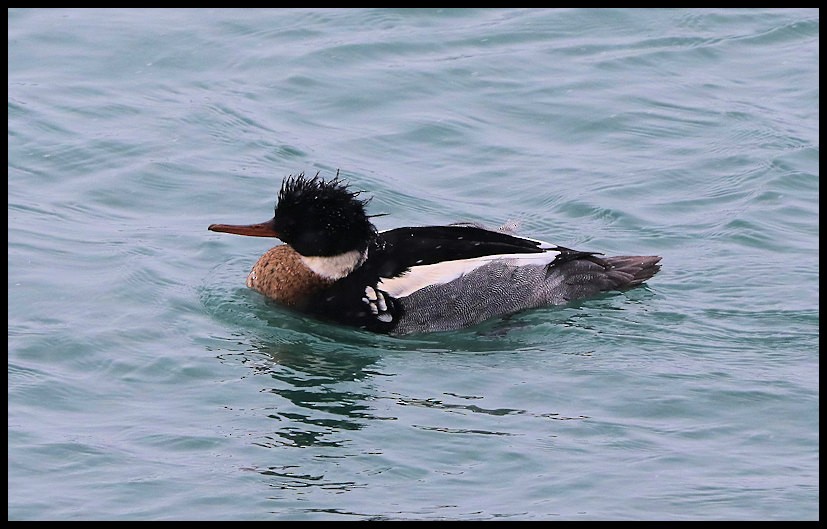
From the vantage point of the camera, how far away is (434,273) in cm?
1183

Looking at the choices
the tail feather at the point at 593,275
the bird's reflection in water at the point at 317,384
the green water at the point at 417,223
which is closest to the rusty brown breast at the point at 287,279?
the green water at the point at 417,223

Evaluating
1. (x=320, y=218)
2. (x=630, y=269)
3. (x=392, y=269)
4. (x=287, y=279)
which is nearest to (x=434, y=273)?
(x=392, y=269)

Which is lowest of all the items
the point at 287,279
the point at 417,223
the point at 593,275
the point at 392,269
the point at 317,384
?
the point at 317,384

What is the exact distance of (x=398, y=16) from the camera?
18.1 m

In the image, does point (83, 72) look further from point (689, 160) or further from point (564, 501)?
point (564, 501)

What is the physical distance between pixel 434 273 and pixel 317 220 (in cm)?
95

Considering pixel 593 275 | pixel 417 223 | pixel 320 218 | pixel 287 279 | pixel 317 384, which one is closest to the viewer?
pixel 317 384

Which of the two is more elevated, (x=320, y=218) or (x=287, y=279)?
(x=320, y=218)

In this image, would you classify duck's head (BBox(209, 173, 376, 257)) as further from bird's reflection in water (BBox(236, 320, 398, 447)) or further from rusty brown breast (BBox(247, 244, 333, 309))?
bird's reflection in water (BBox(236, 320, 398, 447))

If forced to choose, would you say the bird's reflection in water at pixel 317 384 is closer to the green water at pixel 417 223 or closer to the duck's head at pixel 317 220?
the green water at pixel 417 223

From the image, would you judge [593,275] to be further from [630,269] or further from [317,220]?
[317,220]

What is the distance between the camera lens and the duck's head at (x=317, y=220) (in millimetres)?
11719
